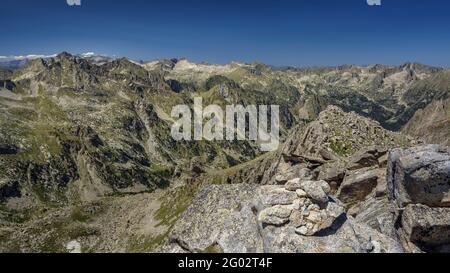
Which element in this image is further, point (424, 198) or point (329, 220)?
point (424, 198)

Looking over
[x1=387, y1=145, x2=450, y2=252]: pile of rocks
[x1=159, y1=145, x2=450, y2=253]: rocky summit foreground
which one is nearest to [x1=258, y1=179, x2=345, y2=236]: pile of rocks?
[x1=159, y1=145, x2=450, y2=253]: rocky summit foreground

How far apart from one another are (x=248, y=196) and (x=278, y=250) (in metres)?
14.2

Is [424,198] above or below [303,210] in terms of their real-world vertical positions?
below

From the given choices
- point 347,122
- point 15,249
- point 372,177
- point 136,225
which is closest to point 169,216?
point 136,225

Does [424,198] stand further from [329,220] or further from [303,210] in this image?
[303,210]

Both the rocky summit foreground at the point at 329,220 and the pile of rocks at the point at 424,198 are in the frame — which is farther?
the pile of rocks at the point at 424,198

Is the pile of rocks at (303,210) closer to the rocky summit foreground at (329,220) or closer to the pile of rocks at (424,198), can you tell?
the rocky summit foreground at (329,220)

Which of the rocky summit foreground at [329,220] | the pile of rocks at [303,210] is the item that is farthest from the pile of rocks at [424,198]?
the pile of rocks at [303,210]

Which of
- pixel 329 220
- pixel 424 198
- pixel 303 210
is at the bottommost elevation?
pixel 329 220

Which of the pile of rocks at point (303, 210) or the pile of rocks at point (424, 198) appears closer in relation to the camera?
the pile of rocks at point (303, 210)

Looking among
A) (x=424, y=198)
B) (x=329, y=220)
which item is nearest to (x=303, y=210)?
(x=329, y=220)

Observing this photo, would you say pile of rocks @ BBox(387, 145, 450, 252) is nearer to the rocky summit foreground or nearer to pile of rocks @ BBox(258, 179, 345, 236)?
the rocky summit foreground

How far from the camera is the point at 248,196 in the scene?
147ft
